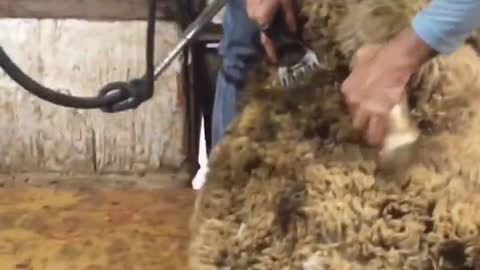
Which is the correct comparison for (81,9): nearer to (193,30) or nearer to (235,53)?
(193,30)

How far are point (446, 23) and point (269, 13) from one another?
0.89 ft

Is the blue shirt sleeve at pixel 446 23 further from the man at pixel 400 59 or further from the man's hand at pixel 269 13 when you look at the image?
the man's hand at pixel 269 13

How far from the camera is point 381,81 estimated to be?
33.7 inches

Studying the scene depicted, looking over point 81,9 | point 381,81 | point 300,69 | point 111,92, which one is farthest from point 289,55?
point 81,9

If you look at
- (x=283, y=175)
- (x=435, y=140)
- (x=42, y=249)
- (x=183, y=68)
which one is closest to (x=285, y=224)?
(x=283, y=175)

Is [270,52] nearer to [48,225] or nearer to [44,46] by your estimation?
[48,225]

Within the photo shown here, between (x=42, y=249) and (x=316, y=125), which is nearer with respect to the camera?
(x=316, y=125)

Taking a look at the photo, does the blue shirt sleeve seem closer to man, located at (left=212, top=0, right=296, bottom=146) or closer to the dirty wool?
the dirty wool

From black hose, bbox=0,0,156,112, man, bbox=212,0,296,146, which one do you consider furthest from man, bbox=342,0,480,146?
black hose, bbox=0,0,156,112

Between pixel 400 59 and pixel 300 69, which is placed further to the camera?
pixel 300 69

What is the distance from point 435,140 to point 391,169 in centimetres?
5

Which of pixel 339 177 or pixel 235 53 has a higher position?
pixel 235 53

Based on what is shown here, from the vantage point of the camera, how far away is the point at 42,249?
131cm

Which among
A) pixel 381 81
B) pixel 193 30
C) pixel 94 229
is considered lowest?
pixel 94 229
